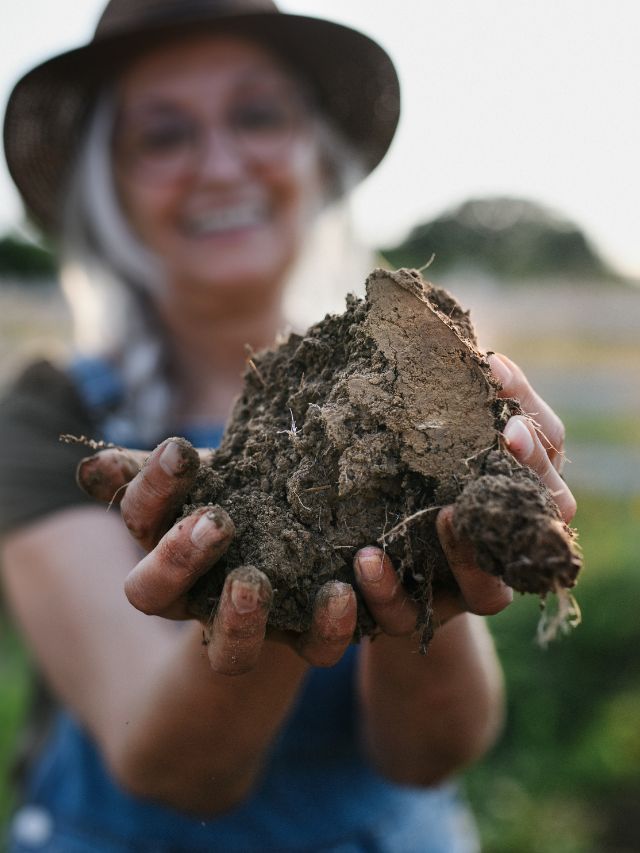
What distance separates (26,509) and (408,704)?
4.02 feet

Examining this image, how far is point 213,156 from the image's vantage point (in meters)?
2.51

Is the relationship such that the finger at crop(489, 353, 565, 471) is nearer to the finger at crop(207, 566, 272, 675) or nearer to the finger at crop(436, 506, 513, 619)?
the finger at crop(436, 506, 513, 619)

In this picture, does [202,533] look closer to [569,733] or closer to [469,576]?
[469,576]

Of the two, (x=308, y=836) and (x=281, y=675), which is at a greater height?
(x=281, y=675)

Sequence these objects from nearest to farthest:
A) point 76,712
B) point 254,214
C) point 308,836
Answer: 1. point 76,712
2. point 308,836
3. point 254,214

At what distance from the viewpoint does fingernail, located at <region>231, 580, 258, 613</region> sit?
1127 mm

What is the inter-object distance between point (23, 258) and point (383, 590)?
13.7m

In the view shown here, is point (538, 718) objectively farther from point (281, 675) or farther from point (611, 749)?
point (281, 675)

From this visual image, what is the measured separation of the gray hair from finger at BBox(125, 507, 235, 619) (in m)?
1.23

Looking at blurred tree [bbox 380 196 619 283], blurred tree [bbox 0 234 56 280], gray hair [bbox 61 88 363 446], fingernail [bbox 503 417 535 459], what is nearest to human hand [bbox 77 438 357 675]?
fingernail [bbox 503 417 535 459]

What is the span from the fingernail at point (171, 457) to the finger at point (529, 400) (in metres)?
0.58

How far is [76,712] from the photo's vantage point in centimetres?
207

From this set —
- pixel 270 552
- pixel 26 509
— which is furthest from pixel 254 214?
pixel 270 552

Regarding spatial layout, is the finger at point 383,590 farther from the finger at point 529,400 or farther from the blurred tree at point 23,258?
the blurred tree at point 23,258
